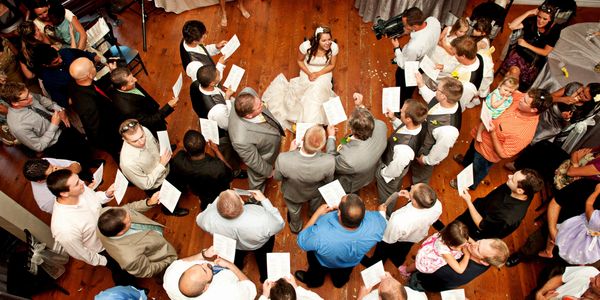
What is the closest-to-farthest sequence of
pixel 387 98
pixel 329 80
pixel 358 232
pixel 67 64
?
pixel 358 232 < pixel 387 98 < pixel 67 64 < pixel 329 80

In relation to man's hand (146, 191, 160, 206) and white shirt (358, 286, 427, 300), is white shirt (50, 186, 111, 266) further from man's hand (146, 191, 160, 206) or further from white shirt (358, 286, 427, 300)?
white shirt (358, 286, 427, 300)

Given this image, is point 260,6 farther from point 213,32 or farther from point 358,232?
point 358,232

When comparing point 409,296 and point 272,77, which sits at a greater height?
point 409,296

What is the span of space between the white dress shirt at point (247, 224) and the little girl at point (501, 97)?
2268 mm

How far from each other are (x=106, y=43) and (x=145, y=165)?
2.39m

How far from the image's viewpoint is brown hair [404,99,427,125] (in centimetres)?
315

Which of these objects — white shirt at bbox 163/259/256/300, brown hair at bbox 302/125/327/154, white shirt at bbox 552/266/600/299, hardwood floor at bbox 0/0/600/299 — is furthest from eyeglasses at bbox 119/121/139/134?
white shirt at bbox 552/266/600/299

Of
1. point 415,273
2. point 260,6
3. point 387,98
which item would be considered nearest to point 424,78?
point 387,98

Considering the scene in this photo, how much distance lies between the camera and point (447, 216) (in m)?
4.08

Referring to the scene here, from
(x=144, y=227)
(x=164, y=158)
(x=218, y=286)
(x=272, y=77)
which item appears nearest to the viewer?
(x=218, y=286)

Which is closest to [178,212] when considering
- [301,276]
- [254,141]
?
[254,141]

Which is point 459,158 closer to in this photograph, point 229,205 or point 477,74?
point 477,74

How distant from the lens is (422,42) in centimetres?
406

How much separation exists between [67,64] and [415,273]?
3.89 m
